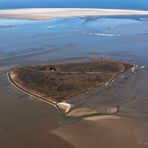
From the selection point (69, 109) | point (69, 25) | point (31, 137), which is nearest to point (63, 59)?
point (69, 109)

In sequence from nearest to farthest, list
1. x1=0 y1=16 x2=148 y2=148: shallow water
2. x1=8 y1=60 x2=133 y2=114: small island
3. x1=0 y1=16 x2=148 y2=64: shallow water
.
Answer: x1=0 y1=16 x2=148 y2=148: shallow water, x1=8 y1=60 x2=133 y2=114: small island, x1=0 y1=16 x2=148 y2=64: shallow water

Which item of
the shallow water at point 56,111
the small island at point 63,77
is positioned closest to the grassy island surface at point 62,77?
the small island at point 63,77

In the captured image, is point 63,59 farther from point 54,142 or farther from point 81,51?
point 54,142

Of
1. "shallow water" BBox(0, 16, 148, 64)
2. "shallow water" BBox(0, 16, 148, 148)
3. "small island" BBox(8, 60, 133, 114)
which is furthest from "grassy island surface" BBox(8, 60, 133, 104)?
"shallow water" BBox(0, 16, 148, 64)

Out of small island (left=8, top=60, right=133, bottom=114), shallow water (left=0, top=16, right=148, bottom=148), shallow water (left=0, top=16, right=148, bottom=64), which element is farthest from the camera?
shallow water (left=0, top=16, right=148, bottom=64)

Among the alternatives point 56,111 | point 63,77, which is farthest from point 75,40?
point 56,111

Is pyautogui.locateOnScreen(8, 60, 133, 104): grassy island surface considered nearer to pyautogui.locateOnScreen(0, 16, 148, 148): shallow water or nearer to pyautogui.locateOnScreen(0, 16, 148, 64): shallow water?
pyautogui.locateOnScreen(0, 16, 148, 148): shallow water
